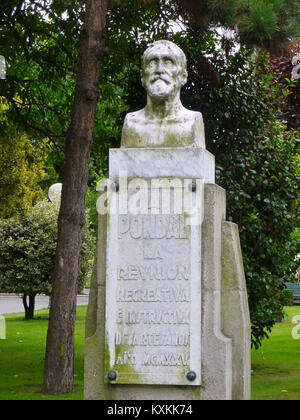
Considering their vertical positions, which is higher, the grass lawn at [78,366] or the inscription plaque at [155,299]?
the inscription plaque at [155,299]

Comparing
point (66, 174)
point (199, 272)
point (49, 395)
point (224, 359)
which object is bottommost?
point (49, 395)

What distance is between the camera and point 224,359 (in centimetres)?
569

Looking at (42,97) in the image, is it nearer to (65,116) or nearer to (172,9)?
(65,116)

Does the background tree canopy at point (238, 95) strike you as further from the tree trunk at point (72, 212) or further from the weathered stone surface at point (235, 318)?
the weathered stone surface at point (235, 318)

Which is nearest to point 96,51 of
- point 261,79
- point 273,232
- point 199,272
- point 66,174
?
point 66,174

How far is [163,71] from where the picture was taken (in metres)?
6.05

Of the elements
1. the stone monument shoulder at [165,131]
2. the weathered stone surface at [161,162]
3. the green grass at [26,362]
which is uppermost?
the stone monument shoulder at [165,131]

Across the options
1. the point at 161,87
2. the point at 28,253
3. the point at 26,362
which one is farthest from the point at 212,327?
the point at 28,253

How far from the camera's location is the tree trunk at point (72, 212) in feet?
34.4

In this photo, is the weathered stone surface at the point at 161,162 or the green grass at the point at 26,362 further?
the green grass at the point at 26,362

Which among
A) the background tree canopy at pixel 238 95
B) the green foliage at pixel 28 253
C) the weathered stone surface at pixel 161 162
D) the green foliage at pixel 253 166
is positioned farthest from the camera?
the green foliage at pixel 28 253

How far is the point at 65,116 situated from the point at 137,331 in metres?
9.60

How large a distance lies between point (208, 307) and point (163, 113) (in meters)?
1.58

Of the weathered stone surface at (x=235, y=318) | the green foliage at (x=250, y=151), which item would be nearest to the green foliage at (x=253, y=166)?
the green foliage at (x=250, y=151)
